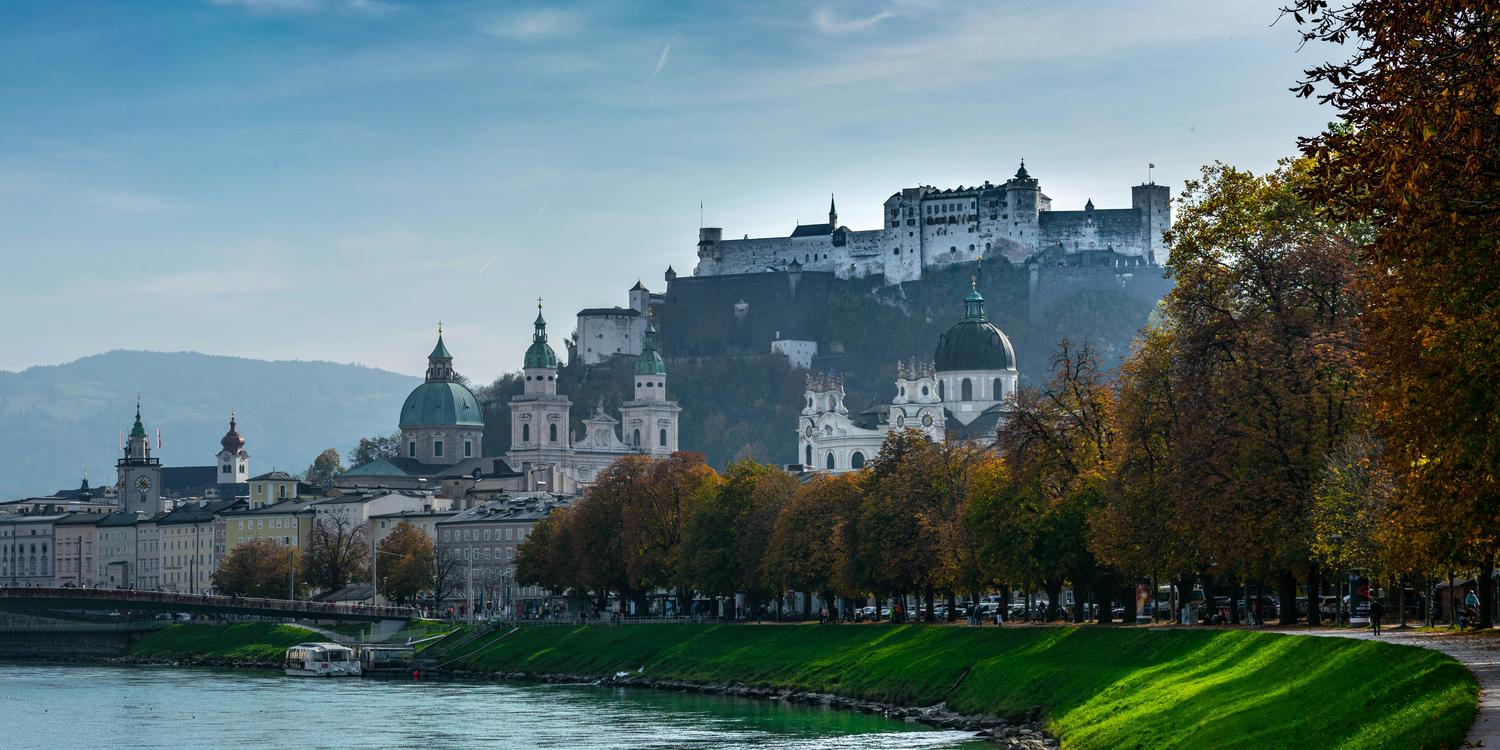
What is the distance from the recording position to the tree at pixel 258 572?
12900 cm

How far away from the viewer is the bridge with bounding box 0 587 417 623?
104m

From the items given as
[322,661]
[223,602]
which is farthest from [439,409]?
[322,661]

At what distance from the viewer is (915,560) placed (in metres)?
67.6

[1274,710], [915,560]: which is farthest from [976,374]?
[1274,710]

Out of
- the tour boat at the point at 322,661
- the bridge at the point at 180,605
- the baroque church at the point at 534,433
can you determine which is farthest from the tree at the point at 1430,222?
the baroque church at the point at 534,433

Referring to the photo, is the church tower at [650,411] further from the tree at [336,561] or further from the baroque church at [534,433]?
the tree at [336,561]

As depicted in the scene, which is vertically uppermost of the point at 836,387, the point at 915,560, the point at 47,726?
the point at 836,387

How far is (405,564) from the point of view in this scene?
394ft

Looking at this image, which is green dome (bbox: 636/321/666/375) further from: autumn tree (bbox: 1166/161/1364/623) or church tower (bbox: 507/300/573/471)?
autumn tree (bbox: 1166/161/1364/623)

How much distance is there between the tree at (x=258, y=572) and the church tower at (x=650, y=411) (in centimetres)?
5815

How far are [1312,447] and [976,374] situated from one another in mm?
112648

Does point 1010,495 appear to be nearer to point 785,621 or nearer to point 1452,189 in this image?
point 785,621

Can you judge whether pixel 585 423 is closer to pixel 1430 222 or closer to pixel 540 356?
pixel 540 356

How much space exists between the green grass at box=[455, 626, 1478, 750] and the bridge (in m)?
16.3
